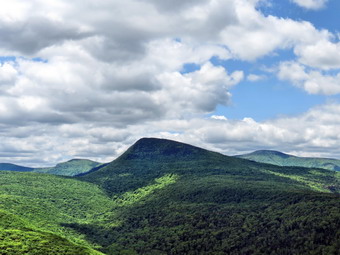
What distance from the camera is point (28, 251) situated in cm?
19812

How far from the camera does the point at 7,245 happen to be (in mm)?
196875

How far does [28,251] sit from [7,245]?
11.9 m
